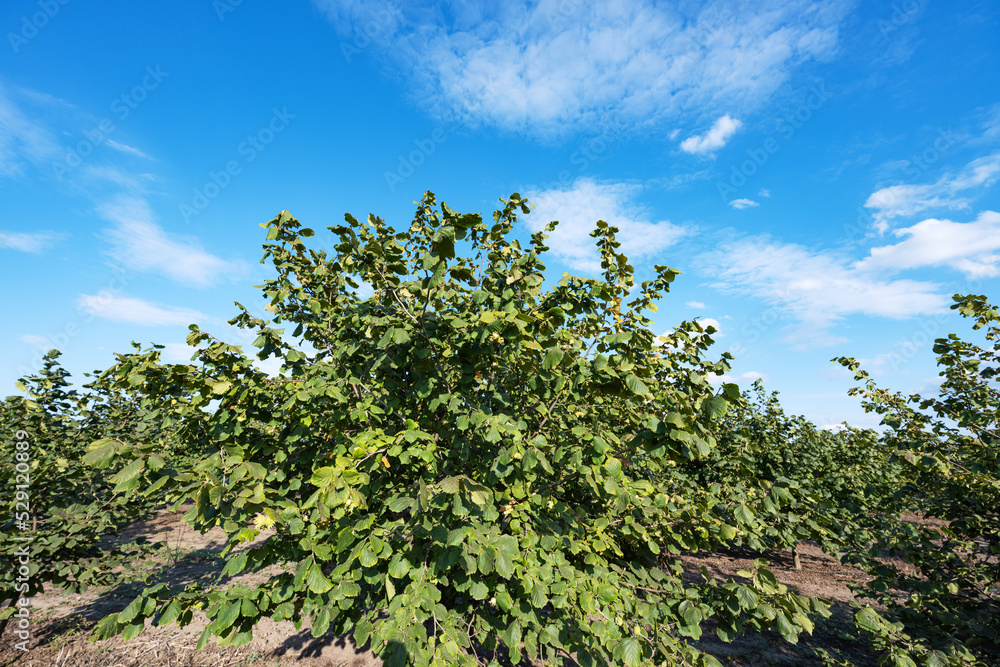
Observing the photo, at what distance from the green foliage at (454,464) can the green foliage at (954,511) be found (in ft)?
7.71

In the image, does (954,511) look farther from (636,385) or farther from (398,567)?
(398,567)

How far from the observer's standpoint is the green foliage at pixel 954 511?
3842 mm

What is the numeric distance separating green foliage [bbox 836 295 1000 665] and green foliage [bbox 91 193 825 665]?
2349mm

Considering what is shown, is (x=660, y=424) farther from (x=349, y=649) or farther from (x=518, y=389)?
(x=349, y=649)

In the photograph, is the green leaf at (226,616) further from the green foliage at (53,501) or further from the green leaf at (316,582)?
the green foliage at (53,501)

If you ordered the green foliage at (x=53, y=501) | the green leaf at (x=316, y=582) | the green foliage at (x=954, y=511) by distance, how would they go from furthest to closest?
the green foliage at (x=53, y=501), the green foliage at (x=954, y=511), the green leaf at (x=316, y=582)

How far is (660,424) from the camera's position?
268 centimetres

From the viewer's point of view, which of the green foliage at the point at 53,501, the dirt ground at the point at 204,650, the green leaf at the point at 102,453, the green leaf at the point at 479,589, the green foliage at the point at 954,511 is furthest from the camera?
the dirt ground at the point at 204,650

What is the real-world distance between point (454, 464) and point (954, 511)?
215 inches

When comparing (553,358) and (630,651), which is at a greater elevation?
(553,358)

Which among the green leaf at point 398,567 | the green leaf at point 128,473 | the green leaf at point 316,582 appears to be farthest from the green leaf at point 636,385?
the green leaf at point 128,473

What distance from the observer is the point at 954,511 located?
14.7ft

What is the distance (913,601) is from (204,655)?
9.03m

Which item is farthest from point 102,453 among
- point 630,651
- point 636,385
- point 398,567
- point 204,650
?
point 204,650
